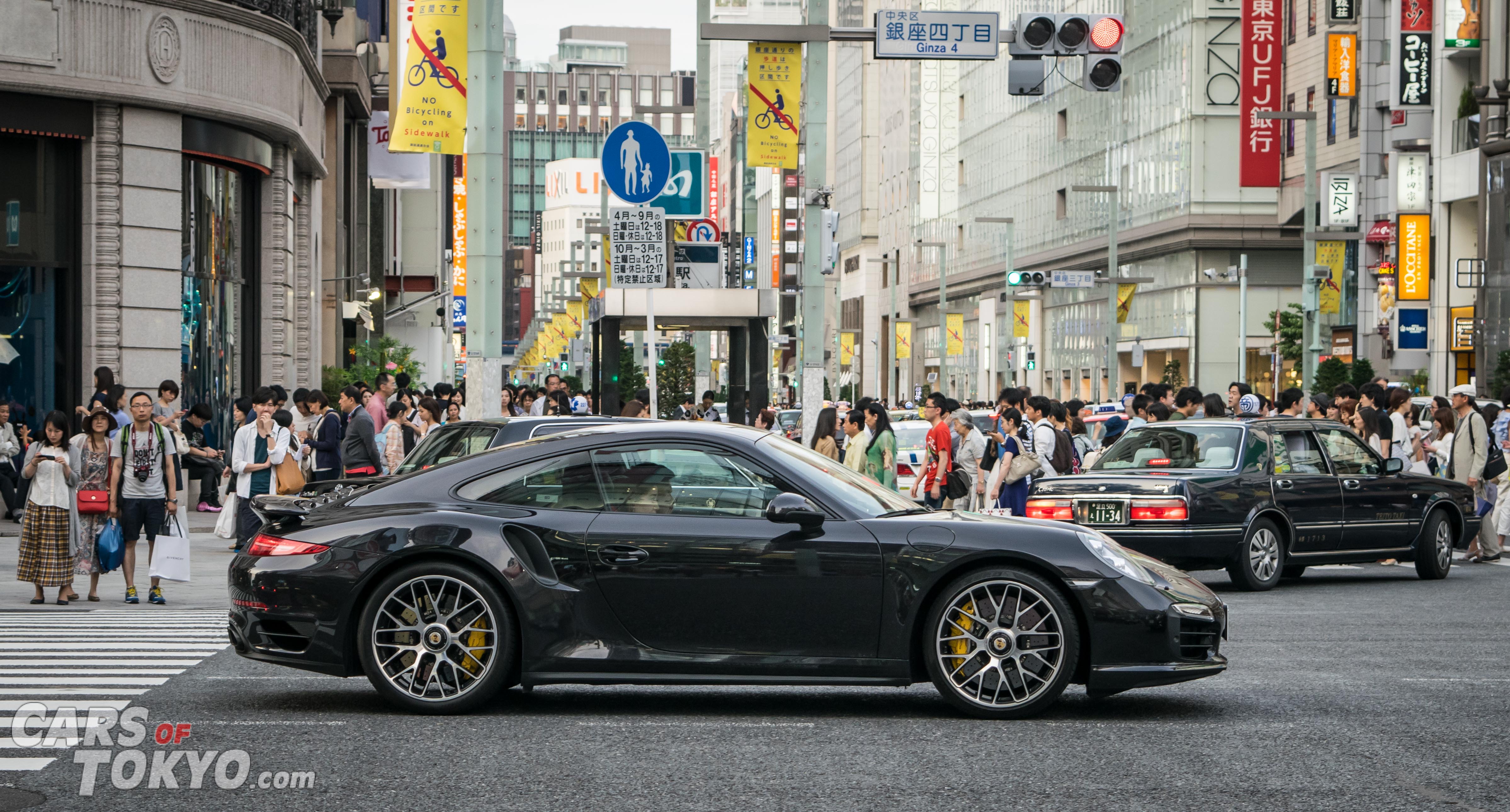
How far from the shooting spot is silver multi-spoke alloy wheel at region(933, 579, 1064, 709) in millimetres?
7941

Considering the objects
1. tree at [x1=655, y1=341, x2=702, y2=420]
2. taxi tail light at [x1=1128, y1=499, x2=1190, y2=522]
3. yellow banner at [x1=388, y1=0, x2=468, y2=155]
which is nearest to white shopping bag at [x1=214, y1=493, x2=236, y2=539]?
yellow banner at [x1=388, y1=0, x2=468, y2=155]

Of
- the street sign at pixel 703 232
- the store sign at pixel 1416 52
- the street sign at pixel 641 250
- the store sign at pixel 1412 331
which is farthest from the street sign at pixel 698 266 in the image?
the street sign at pixel 641 250

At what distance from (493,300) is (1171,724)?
11.3 metres

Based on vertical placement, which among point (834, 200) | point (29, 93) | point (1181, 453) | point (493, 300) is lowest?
point (1181, 453)

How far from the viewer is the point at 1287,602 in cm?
1431

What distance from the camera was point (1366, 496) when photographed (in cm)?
1600

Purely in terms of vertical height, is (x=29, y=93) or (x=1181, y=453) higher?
(x=29, y=93)

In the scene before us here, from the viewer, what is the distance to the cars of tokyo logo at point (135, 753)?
21.9 feet

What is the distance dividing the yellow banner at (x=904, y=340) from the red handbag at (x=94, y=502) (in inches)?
2664

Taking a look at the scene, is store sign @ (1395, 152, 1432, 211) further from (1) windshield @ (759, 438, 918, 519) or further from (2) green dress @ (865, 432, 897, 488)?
(1) windshield @ (759, 438, 918, 519)

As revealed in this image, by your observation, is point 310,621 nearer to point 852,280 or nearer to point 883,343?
point 883,343

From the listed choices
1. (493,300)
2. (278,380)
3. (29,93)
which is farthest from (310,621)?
(278,380)

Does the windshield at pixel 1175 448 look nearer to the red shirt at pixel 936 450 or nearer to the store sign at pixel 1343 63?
the red shirt at pixel 936 450

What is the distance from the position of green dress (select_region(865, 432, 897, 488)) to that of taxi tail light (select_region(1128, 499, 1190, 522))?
2.97 m
